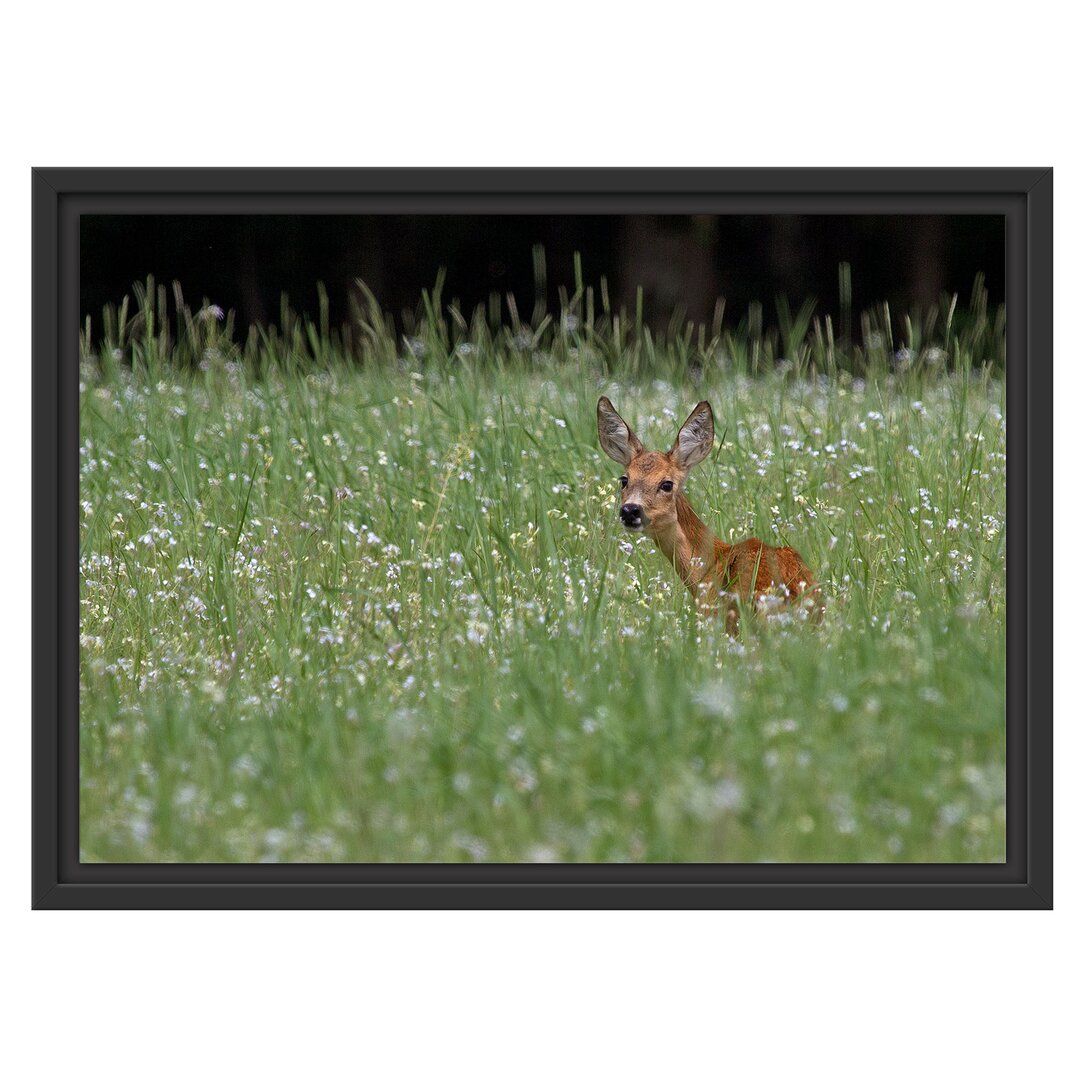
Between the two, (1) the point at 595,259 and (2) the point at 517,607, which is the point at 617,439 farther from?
(1) the point at 595,259

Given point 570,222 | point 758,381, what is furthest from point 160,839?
point 570,222

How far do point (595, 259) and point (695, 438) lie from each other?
300 inches

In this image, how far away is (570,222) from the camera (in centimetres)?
1229

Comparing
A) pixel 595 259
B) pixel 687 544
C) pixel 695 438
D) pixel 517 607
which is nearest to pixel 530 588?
pixel 517 607

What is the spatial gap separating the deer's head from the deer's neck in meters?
0.04

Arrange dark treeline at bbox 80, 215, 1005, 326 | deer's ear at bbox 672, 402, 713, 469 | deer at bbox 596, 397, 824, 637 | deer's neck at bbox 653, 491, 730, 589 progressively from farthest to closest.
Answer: dark treeline at bbox 80, 215, 1005, 326, deer's neck at bbox 653, 491, 730, 589, deer's ear at bbox 672, 402, 713, 469, deer at bbox 596, 397, 824, 637

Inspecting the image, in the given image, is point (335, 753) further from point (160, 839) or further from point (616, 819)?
point (616, 819)

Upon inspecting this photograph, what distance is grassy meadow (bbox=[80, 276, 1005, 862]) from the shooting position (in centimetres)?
486

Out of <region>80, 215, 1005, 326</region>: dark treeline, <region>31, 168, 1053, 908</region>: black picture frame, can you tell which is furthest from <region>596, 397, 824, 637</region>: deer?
<region>80, 215, 1005, 326</region>: dark treeline

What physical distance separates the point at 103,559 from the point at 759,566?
2593 mm

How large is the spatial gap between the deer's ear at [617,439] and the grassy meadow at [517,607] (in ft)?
0.84

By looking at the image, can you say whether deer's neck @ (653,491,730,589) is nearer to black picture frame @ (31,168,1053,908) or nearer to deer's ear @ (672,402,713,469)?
deer's ear @ (672,402,713,469)
